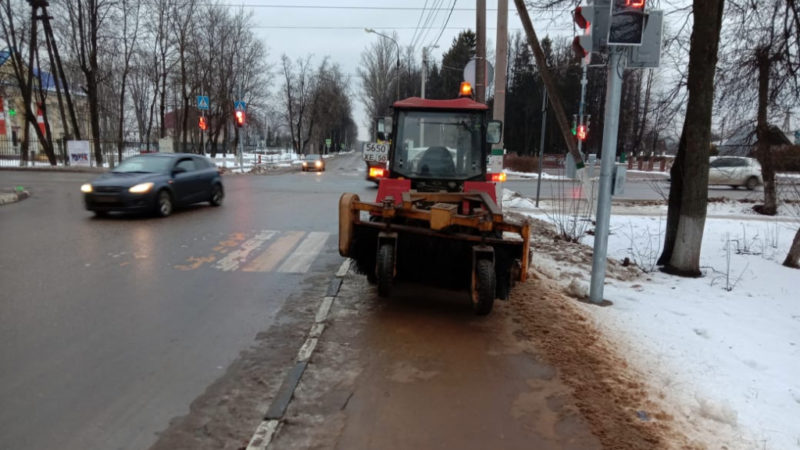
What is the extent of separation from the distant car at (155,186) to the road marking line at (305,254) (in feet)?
14.2

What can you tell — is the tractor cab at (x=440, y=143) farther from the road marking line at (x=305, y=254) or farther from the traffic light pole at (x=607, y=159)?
the road marking line at (x=305, y=254)

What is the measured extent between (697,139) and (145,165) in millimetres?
12376

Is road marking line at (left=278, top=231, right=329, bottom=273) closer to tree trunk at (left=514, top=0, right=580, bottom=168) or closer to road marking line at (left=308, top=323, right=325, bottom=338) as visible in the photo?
road marking line at (left=308, top=323, right=325, bottom=338)

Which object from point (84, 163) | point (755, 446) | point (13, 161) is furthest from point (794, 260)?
point (13, 161)

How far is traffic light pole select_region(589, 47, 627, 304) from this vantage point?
20.3ft

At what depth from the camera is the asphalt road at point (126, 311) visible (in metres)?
3.63

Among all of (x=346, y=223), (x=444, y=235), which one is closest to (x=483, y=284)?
(x=444, y=235)

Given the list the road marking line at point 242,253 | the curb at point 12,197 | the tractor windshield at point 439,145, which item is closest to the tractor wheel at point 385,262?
the tractor windshield at point 439,145

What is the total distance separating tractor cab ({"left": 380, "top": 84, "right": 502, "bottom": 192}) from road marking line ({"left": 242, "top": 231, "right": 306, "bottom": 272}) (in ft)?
7.94

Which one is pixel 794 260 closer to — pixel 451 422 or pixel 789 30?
pixel 789 30

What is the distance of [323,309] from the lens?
19.4ft

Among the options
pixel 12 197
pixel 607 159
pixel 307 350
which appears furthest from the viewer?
pixel 12 197

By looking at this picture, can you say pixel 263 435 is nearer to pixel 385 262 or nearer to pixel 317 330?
pixel 317 330

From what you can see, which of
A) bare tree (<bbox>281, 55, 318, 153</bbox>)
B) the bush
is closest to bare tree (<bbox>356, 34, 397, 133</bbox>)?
bare tree (<bbox>281, 55, 318, 153</bbox>)
